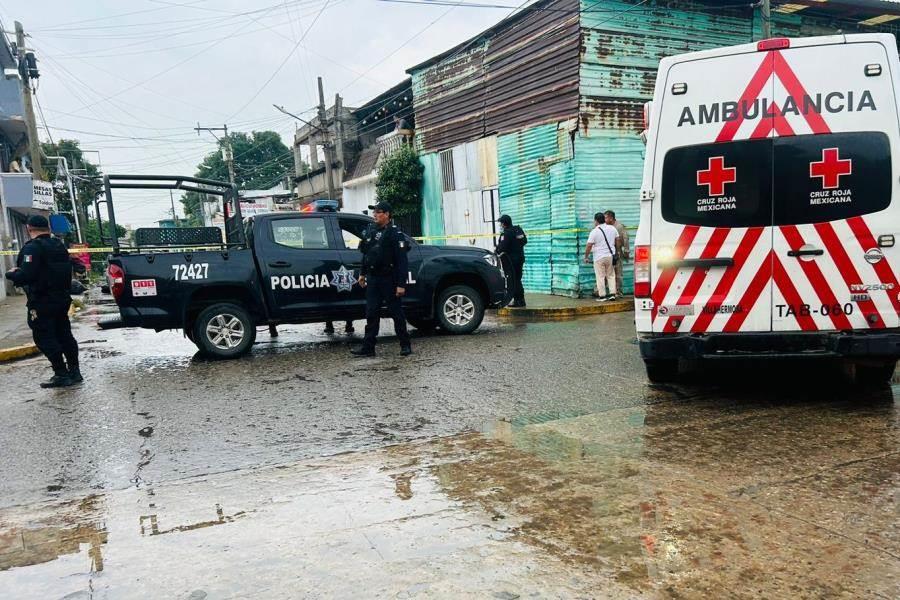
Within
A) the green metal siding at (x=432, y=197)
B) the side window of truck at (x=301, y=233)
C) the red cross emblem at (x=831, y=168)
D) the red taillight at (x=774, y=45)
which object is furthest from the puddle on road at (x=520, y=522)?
the green metal siding at (x=432, y=197)

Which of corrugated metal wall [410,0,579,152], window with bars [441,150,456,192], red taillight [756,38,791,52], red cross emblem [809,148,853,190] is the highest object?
corrugated metal wall [410,0,579,152]

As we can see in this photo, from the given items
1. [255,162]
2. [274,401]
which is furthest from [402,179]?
[255,162]

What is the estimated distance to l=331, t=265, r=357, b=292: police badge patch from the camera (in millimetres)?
8758

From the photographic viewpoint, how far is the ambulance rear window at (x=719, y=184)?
16.4 ft

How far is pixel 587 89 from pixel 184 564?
40.7 ft

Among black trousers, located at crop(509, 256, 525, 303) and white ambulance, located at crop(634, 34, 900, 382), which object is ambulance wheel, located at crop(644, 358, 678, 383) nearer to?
white ambulance, located at crop(634, 34, 900, 382)

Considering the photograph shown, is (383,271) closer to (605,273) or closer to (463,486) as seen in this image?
(463,486)

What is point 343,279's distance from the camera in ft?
28.9

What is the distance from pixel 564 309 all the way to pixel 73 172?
48375mm

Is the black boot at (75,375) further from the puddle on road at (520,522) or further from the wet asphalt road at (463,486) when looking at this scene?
the puddle on road at (520,522)

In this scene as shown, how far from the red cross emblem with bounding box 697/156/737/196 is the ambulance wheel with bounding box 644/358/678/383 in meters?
1.53

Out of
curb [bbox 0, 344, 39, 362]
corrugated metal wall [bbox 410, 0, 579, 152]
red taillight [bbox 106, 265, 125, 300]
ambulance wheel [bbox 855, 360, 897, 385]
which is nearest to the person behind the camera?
ambulance wheel [bbox 855, 360, 897, 385]

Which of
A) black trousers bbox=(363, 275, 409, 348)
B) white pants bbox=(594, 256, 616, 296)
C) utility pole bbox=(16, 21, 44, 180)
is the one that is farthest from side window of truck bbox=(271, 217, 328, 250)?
utility pole bbox=(16, 21, 44, 180)

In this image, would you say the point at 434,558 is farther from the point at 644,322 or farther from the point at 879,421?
the point at 879,421
